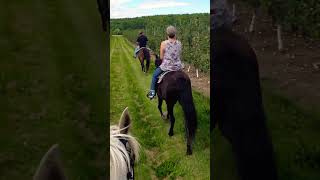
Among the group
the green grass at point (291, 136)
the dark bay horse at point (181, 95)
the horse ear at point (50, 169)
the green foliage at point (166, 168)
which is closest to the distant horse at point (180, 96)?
the dark bay horse at point (181, 95)

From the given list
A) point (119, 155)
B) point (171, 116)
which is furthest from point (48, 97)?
point (119, 155)

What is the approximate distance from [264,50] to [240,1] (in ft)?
1.41

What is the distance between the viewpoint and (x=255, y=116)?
9.96 ft

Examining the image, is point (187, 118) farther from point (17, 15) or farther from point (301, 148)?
point (17, 15)

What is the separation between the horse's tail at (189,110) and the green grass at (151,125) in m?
0.04

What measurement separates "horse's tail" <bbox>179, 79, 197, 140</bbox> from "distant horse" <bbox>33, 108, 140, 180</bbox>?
677 mm

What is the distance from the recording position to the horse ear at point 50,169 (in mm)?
1529

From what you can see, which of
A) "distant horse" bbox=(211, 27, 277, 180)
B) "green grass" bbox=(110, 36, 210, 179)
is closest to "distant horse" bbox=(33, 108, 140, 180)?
"green grass" bbox=(110, 36, 210, 179)

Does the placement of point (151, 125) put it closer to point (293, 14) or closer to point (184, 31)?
point (184, 31)

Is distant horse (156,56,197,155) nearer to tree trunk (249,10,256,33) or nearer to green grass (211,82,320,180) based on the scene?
green grass (211,82,320,180)

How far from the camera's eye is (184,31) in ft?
9.06

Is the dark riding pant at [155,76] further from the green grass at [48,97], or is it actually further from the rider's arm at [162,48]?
the green grass at [48,97]

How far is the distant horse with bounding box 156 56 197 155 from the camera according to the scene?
9.09ft

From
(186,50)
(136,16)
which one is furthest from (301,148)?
(136,16)
